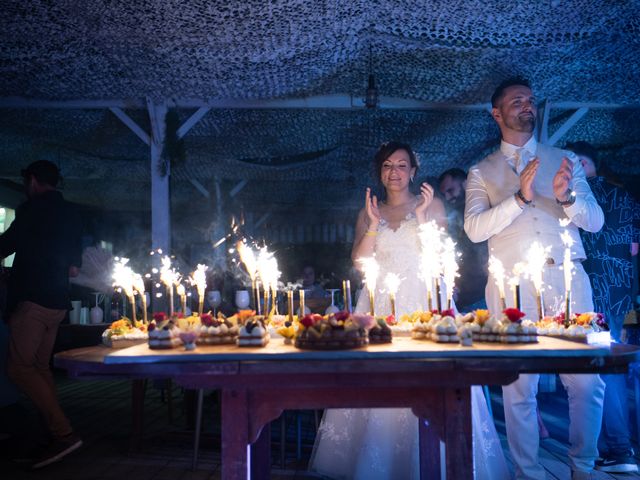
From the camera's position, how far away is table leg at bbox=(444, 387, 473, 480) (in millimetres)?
2336

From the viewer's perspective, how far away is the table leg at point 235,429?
2.32 meters

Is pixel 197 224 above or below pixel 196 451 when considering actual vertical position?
above

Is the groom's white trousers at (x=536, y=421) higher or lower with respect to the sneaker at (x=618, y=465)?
higher

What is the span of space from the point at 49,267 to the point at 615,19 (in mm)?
5665

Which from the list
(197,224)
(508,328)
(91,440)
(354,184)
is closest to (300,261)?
(197,224)

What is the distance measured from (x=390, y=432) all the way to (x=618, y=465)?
1701mm

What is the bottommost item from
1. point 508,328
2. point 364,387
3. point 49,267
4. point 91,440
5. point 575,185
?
point 91,440

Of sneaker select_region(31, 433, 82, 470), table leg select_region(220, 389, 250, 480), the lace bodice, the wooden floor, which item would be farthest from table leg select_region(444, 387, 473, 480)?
sneaker select_region(31, 433, 82, 470)

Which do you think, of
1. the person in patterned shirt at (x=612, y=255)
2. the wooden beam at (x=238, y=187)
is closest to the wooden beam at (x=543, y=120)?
the person in patterned shirt at (x=612, y=255)

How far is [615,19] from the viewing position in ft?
17.6

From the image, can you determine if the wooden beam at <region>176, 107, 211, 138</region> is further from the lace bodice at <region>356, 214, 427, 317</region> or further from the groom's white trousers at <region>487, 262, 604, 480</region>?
the groom's white trousers at <region>487, 262, 604, 480</region>

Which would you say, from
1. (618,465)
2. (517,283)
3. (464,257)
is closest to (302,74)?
(464,257)

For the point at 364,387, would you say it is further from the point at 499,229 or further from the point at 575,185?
the point at 575,185

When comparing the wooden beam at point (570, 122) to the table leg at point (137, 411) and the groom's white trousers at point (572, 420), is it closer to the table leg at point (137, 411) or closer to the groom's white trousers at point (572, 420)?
the groom's white trousers at point (572, 420)
